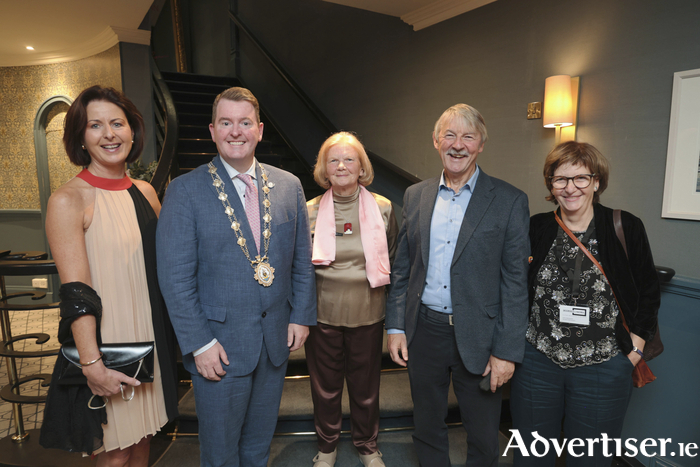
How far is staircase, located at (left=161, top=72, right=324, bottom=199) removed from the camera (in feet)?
14.5

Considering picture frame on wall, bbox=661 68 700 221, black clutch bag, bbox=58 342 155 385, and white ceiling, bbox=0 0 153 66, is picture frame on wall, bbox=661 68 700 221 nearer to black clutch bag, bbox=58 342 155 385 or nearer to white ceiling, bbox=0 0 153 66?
Answer: black clutch bag, bbox=58 342 155 385

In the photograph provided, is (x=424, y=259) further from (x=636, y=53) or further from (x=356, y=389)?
(x=636, y=53)

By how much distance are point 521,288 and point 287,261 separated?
951 mm

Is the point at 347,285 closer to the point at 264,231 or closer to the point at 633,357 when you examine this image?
the point at 264,231

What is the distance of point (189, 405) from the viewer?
2570 mm

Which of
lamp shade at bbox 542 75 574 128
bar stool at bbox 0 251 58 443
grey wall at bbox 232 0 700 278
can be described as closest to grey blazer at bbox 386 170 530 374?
grey wall at bbox 232 0 700 278

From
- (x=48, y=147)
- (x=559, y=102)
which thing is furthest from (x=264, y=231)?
(x=48, y=147)

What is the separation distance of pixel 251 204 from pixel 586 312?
A: 1.36 meters

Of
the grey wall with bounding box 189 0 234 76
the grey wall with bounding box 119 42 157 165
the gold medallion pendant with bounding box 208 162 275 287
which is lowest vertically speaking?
the gold medallion pendant with bounding box 208 162 275 287

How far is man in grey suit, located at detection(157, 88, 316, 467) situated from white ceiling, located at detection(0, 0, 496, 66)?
7.54 ft

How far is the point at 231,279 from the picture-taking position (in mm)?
1493

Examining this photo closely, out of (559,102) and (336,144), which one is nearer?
(336,144)

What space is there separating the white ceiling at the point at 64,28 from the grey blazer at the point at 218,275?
13.2ft

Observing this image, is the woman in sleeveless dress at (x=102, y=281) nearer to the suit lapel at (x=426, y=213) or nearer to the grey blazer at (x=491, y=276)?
the suit lapel at (x=426, y=213)
